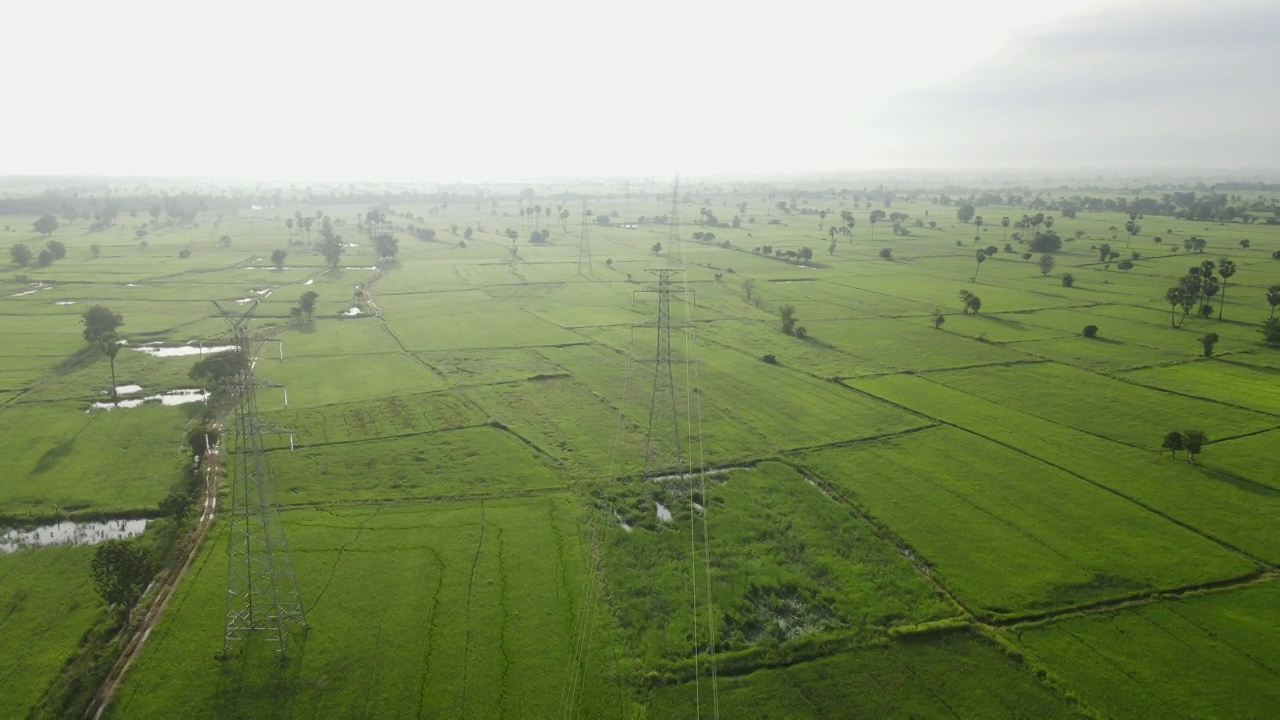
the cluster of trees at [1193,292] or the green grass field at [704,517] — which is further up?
the cluster of trees at [1193,292]

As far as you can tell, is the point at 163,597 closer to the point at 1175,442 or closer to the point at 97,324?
the point at 97,324

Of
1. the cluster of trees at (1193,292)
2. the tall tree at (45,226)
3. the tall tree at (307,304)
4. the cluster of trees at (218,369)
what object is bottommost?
the cluster of trees at (218,369)

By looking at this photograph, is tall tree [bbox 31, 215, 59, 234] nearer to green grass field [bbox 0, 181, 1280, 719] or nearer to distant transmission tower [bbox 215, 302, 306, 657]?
green grass field [bbox 0, 181, 1280, 719]

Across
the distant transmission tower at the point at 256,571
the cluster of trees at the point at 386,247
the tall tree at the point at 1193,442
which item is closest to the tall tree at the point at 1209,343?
the tall tree at the point at 1193,442

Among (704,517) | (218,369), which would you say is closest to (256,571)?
(704,517)

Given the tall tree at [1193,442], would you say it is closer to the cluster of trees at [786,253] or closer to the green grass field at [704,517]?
the green grass field at [704,517]

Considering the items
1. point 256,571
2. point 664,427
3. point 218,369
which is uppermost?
point 218,369

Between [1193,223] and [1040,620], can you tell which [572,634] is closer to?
[1040,620]
